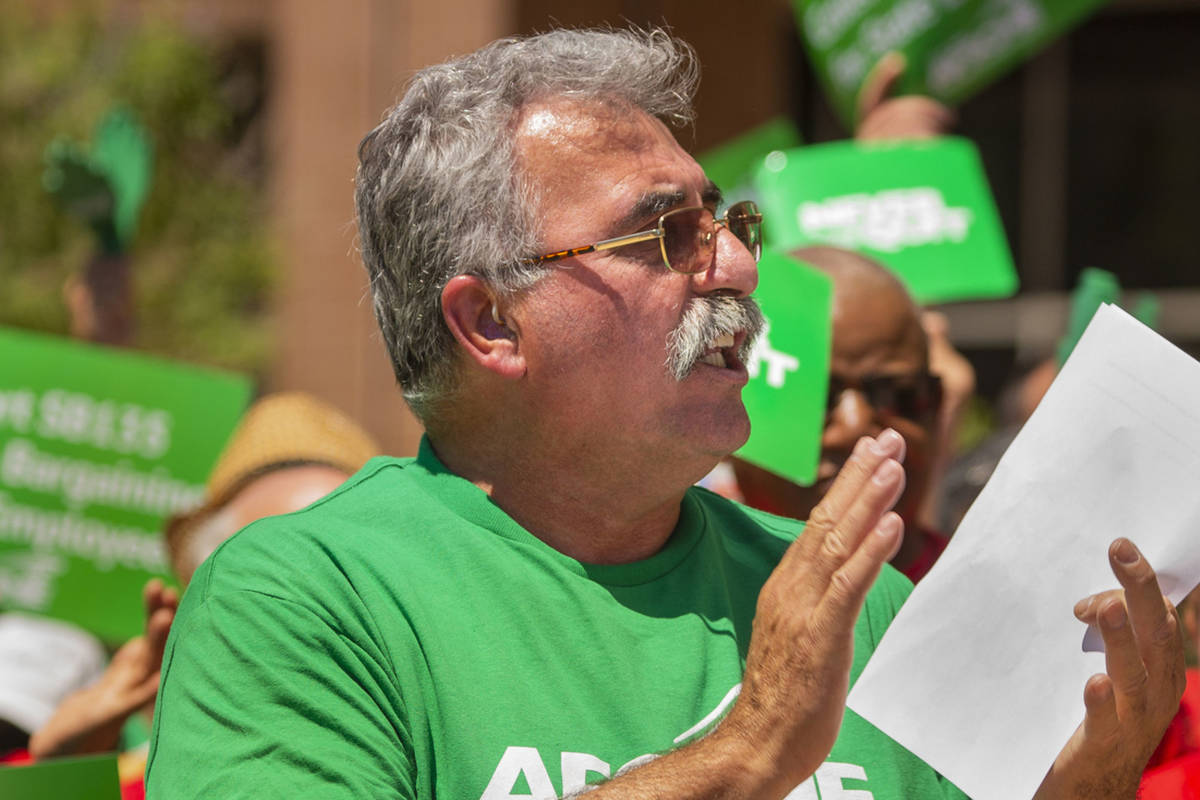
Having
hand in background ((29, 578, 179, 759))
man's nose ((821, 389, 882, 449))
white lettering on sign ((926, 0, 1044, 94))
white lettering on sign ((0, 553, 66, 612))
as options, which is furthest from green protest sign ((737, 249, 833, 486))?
white lettering on sign ((926, 0, 1044, 94))

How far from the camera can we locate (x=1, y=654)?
139 inches

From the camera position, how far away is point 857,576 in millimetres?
1664

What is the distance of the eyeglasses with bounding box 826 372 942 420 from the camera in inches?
115

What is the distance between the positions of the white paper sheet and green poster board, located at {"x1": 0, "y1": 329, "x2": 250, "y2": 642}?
7.49ft

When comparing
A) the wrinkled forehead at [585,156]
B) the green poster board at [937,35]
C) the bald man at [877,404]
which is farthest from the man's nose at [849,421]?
the green poster board at [937,35]

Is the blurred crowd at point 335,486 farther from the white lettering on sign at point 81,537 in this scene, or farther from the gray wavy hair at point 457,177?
the gray wavy hair at point 457,177

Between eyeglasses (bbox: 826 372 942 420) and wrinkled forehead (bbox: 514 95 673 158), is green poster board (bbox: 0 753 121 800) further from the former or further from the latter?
eyeglasses (bbox: 826 372 942 420)

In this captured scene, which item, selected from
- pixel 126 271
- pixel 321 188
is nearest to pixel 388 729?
pixel 126 271

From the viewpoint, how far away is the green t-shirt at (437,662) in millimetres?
1699

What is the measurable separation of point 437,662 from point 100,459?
2.22 meters

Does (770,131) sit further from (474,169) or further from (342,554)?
(342,554)

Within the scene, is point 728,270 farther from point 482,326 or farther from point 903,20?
point 903,20

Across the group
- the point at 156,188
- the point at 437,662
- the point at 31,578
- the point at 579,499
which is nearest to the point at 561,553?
the point at 579,499

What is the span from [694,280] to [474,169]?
1.04 feet
